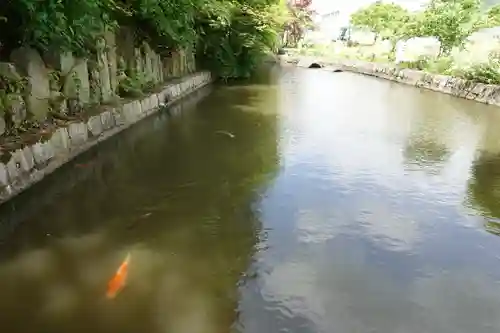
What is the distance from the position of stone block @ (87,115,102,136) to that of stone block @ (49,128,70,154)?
0.88 metres

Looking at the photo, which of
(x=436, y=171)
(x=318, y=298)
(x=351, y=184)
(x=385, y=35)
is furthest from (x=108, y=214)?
(x=385, y=35)

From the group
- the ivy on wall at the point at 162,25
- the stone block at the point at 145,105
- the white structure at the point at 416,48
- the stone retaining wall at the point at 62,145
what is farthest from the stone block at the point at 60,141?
the white structure at the point at 416,48

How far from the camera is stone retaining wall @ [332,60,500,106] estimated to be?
17.4m

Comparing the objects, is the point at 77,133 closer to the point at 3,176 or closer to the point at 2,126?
the point at 2,126

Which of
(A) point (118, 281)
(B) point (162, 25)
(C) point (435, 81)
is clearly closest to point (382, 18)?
(C) point (435, 81)

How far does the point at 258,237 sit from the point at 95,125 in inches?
185

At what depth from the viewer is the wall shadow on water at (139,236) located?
13.7 feet

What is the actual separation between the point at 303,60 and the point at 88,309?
31287 millimetres

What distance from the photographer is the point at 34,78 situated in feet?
25.1

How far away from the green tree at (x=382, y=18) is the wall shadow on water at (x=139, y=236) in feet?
69.9

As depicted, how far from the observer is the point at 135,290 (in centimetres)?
448

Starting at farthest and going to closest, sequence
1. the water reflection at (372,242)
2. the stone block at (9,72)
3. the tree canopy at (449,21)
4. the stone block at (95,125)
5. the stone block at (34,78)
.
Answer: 1. the tree canopy at (449,21)
2. the stone block at (95,125)
3. the stone block at (34,78)
4. the stone block at (9,72)
5. the water reflection at (372,242)

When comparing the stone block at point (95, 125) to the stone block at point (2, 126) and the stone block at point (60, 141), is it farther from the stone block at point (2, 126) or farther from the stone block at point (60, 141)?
the stone block at point (2, 126)

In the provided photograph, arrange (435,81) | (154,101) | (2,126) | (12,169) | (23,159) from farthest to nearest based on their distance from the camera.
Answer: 1. (435,81)
2. (154,101)
3. (2,126)
4. (23,159)
5. (12,169)
